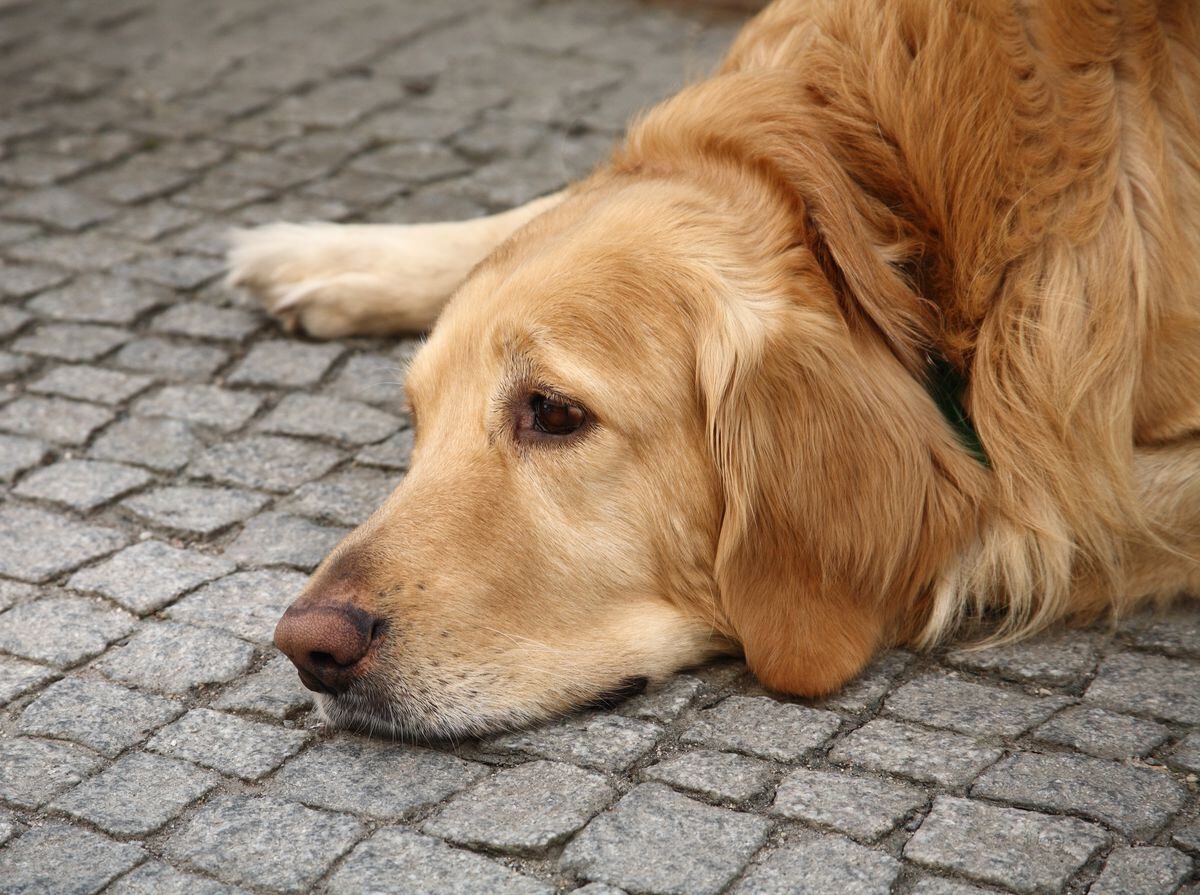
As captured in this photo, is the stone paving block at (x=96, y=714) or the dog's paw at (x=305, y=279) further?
the dog's paw at (x=305, y=279)

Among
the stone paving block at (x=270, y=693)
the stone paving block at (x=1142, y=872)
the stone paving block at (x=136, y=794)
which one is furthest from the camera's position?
the stone paving block at (x=270, y=693)

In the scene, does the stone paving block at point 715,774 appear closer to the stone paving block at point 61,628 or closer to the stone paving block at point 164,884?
the stone paving block at point 164,884

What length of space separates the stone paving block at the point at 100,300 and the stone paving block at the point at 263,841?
8.83 ft

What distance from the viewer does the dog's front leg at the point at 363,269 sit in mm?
4793

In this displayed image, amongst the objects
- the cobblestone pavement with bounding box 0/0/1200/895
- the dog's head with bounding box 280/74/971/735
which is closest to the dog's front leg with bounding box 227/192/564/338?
the cobblestone pavement with bounding box 0/0/1200/895

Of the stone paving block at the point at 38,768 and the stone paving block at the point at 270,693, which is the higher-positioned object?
the stone paving block at the point at 38,768

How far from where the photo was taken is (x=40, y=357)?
4.77m

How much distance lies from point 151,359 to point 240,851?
2524 mm

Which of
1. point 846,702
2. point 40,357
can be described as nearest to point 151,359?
point 40,357

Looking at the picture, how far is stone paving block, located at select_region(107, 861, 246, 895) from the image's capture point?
2561mm

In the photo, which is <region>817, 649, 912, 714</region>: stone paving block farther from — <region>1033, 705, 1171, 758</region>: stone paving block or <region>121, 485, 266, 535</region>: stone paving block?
<region>121, 485, 266, 535</region>: stone paving block

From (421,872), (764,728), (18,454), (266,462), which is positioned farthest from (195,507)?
(764,728)

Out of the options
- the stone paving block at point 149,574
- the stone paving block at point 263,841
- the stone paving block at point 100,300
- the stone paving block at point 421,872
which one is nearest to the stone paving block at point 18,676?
the stone paving block at point 149,574

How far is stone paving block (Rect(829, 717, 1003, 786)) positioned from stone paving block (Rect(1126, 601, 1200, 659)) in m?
0.62
